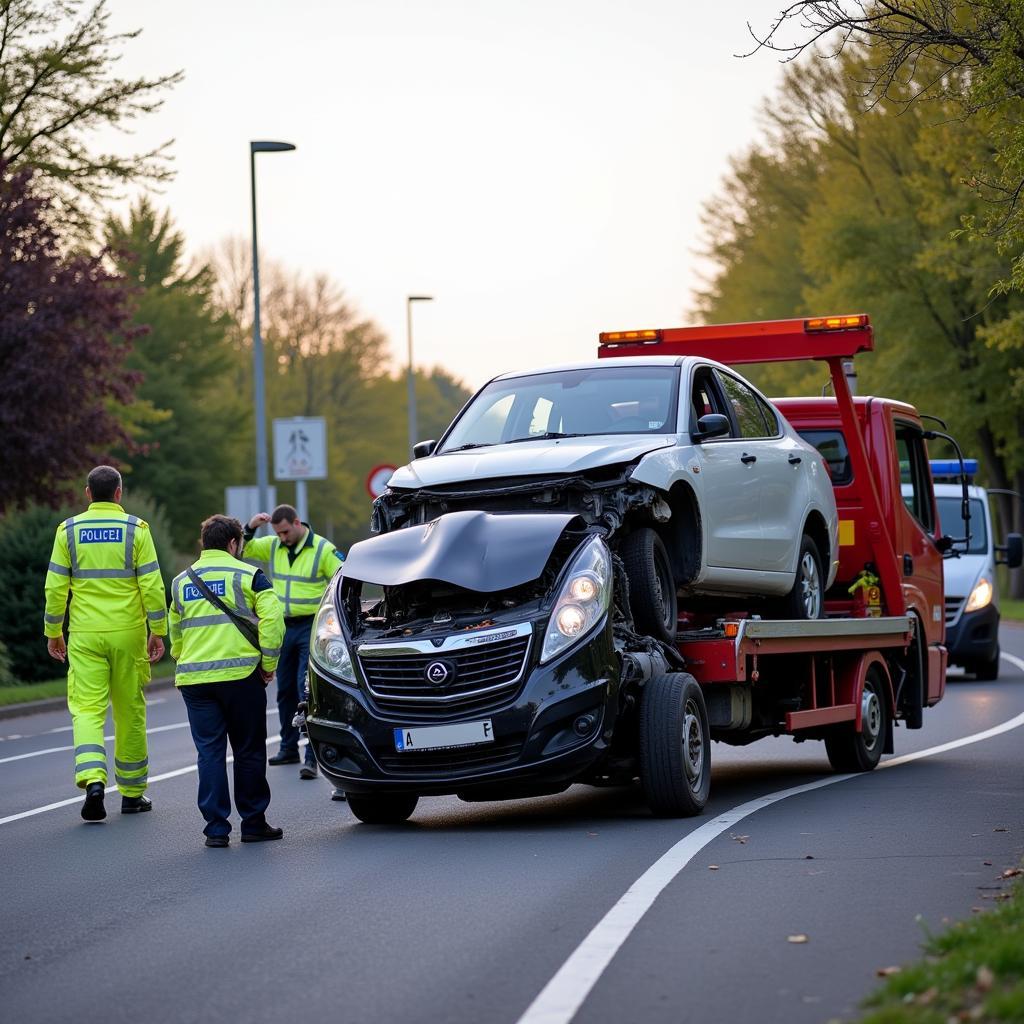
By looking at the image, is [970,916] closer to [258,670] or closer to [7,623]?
[258,670]

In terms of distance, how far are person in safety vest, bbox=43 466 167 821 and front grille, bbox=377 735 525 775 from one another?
2.11 m

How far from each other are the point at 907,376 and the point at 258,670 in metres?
34.5

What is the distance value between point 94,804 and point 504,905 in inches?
168

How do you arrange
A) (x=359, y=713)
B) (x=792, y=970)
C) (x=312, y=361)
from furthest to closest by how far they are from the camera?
1. (x=312, y=361)
2. (x=359, y=713)
3. (x=792, y=970)

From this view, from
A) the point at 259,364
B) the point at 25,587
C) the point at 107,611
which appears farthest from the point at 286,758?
the point at 259,364

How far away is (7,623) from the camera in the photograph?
27750 mm

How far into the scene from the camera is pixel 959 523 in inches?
954

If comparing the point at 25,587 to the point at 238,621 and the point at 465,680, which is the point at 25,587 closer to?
the point at 238,621

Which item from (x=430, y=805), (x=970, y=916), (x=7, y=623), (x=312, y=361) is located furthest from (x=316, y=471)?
(x=312, y=361)

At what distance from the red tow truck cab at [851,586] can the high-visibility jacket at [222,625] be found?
2.60 meters

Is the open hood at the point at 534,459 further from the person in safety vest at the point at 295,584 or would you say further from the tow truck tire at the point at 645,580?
the person in safety vest at the point at 295,584

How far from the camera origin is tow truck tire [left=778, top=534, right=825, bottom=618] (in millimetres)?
12703

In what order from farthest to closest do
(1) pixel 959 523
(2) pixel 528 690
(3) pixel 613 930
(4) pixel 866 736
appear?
(1) pixel 959 523 < (4) pixel 866 736 < (2) pixel 528 690 < (3) pixel 613 930

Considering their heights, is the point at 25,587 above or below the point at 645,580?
below
